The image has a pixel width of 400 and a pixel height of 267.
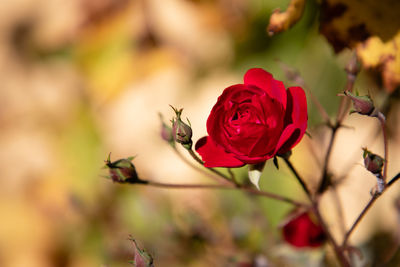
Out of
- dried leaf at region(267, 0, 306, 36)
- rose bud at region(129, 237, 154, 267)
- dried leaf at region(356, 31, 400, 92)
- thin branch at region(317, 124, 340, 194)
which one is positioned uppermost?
dried leaf at region(267, 0, 306, 36)

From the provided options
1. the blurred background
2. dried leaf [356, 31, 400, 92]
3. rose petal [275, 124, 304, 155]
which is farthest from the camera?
the blurred background

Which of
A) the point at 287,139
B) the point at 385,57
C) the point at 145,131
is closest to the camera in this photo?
the point at 287,139

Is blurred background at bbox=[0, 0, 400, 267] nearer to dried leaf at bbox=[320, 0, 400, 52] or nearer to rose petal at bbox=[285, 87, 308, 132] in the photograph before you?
dried leaf at bbox=[320, 0, 400, 52]

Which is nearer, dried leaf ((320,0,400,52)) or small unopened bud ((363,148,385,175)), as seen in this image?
small unopened bud ((363,148,385,175))

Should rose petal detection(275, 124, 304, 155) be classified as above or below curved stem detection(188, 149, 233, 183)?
above

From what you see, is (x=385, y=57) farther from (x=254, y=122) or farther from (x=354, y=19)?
(x=254, y=122)

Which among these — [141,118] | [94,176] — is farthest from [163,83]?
[94,176]

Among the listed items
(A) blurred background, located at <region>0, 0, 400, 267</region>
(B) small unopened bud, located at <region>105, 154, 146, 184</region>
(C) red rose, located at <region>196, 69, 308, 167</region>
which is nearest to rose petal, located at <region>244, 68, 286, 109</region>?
(C) red rose, located at <region>196, 69, 308, 167</region>

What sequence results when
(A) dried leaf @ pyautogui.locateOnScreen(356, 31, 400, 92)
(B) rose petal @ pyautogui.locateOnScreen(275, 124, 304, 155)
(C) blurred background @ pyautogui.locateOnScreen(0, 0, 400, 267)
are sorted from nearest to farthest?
(B) rose petal @ pyautogui.locateOnScreen(275, 124, 304, 155) → (A) dried leaf @ pyautogui.locateOnScreen(356, 31, 400, 92) → (C) blurred background @ pyautogui.locateOnScreen(0, 0, 400, 267)

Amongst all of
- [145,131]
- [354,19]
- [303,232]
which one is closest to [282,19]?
[354,19]
